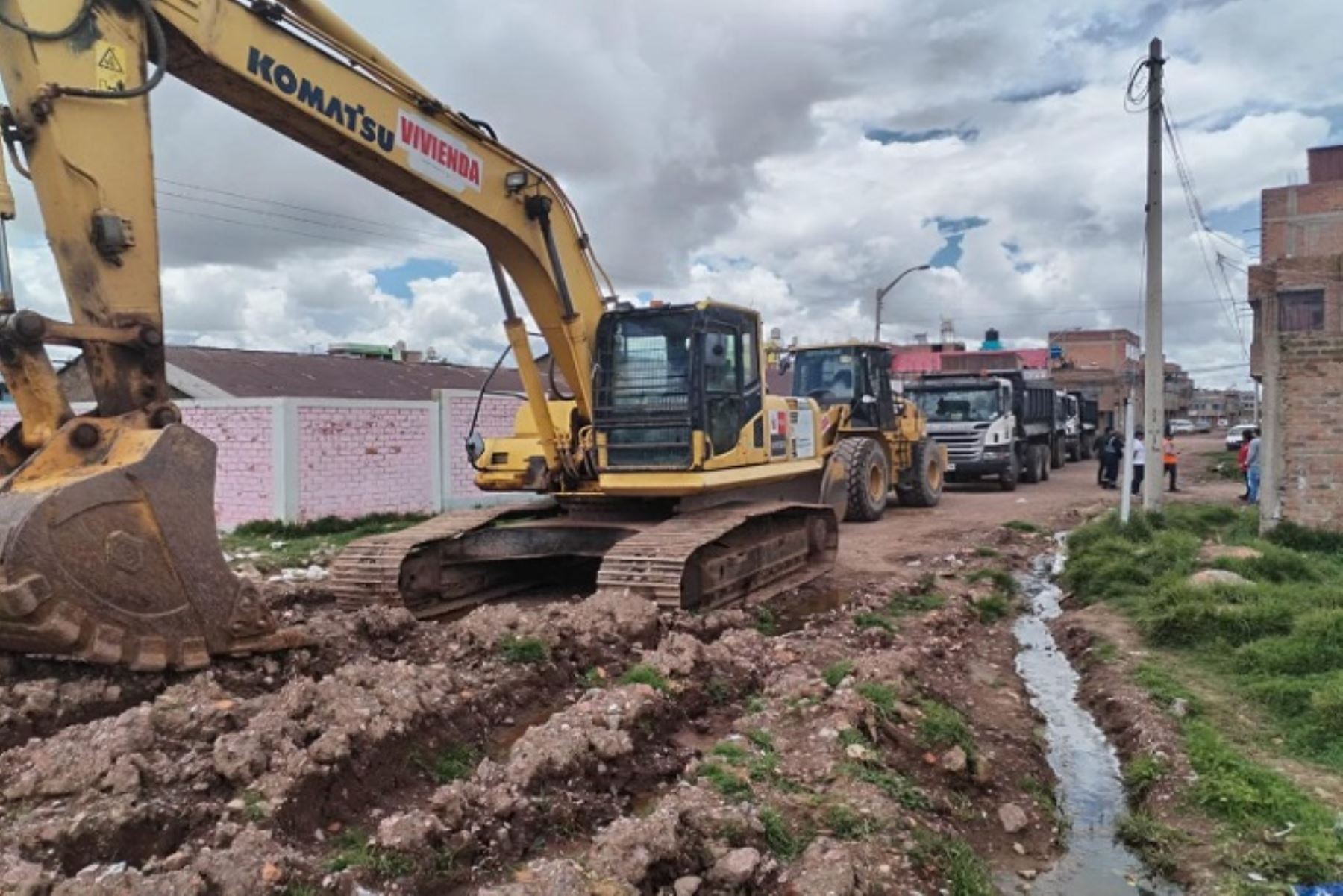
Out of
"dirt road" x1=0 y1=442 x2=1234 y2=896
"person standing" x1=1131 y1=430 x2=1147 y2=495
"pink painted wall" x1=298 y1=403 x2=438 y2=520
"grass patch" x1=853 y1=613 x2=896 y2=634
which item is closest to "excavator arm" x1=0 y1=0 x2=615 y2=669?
"dirt road" x1=0 y1=442 x2=1234 y2=896

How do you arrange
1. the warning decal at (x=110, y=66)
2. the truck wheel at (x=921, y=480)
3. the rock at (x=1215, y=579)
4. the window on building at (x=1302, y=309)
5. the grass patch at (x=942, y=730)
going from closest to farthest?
the warning decal at (x=110, y=66)
the grass patch at (x=942, y=730)
the rock at (x=1215, y=579)
the truck wheel at (x=921, y=480)
the window on building at (x=1302, y=309)

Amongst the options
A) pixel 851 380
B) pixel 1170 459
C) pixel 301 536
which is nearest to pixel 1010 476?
pixel 1170 459

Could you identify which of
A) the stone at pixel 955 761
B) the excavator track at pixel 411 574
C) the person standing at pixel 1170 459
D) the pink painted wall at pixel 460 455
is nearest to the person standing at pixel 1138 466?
the person standing at pixel 1170 459

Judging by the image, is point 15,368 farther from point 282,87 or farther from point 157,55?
point 282,87

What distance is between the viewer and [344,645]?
20.0 ft

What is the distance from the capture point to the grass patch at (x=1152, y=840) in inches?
164

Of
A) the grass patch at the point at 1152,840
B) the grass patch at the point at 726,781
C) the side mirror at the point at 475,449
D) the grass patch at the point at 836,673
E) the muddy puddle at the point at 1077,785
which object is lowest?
the muddy puddle at the point at 1077,785

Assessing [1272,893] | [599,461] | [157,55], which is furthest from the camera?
[599,461]

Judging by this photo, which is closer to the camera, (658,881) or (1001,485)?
(658,881)

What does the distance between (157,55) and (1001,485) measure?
19440mm

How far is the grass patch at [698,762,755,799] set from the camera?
4258 mm

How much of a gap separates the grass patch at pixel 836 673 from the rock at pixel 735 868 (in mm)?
2240

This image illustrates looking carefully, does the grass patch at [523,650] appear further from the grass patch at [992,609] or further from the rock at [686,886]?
the grass patch at [992,609]

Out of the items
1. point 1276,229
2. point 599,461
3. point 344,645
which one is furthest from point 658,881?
point 1276,229
